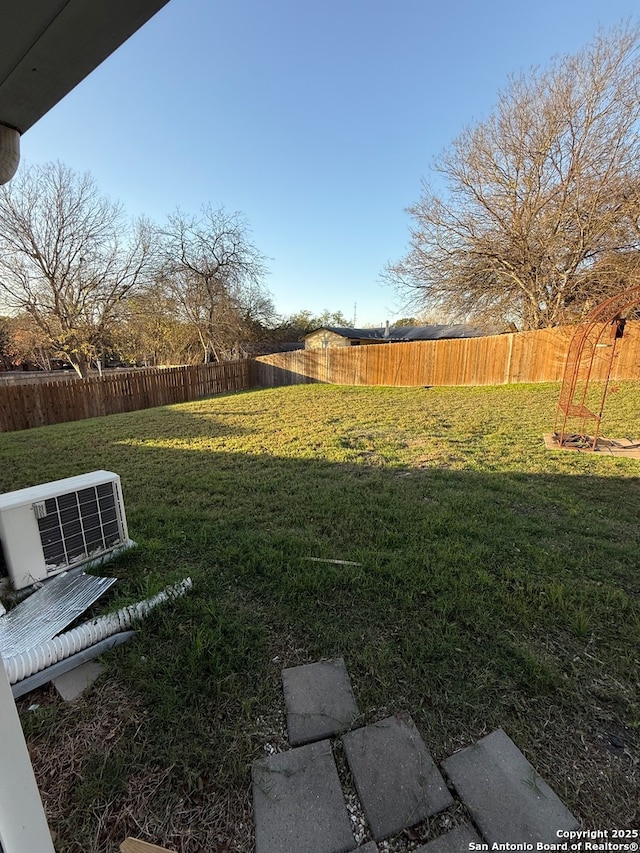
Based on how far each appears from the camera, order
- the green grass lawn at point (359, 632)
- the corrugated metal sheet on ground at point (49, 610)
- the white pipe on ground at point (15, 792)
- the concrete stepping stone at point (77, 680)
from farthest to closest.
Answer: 1. the corrugated metal sheet on ground at point (49, 610)
2. the concrete stepping stone at point (77, 680)
3. the green grass lawn at point (359, 632)
4. the white pipe on ground at point (15, 792)

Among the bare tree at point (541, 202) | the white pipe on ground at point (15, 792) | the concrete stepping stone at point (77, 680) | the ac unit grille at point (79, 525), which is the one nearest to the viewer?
the white pipe on ground at point (15, 792)

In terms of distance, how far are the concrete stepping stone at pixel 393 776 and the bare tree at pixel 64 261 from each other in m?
14.8

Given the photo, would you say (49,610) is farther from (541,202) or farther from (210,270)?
(210,270)

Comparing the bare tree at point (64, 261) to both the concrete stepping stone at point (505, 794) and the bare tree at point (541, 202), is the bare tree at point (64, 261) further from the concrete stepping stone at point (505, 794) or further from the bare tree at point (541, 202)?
the concrete stepping stone at point (505, 794)

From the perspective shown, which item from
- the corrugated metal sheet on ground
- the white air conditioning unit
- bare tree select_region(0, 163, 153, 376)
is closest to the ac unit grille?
the white air conditioning unit

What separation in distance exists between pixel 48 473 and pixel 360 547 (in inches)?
150

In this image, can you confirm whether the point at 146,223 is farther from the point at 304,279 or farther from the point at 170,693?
the point at 170,693

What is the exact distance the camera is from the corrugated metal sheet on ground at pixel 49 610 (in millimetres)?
1465

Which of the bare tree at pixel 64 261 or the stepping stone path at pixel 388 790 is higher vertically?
the bare tree at pixel 64 261

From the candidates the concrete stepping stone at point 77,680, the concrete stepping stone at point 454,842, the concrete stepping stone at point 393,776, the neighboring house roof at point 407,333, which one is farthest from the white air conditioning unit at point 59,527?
the neighboring house roof at point 407,333

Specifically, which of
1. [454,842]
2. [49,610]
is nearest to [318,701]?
[454,842]

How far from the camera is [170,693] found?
4.25ft

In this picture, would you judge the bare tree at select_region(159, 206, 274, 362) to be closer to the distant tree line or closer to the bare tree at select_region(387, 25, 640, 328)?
the distant tree line

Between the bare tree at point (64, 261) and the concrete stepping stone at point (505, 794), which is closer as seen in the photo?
the concrete stepping stone at point (505, 794)
